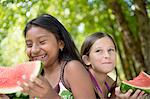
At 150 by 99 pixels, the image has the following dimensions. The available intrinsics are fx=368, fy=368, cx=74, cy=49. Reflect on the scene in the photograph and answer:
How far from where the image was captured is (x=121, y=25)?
26.9 feet

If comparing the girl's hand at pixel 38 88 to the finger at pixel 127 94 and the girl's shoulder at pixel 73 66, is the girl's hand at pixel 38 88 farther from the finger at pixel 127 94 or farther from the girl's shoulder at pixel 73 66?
the finger at pixel 127 94

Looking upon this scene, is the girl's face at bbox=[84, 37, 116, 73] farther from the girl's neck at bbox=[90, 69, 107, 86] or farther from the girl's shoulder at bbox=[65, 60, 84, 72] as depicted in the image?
the girl's shoulder at bbox=[65, 60, 84, 72]

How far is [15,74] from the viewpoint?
3.02 m

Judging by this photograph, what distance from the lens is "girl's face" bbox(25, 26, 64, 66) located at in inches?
109

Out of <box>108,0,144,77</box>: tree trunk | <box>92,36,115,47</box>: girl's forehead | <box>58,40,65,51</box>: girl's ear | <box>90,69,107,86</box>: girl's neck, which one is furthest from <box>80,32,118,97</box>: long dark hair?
<box>108,0,144,77</box>: tree trunk

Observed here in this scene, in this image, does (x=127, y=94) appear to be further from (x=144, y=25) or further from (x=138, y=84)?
(x=144, y=25)

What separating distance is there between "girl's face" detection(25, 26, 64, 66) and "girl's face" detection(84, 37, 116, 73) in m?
0.49

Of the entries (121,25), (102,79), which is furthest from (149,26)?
(102,79)

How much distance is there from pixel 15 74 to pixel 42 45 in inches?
17.0

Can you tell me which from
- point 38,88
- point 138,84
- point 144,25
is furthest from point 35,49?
point 144,25

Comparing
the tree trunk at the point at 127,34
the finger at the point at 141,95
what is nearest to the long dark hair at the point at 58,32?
the finger at the point at 141,95

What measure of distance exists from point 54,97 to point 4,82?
608 millimetres

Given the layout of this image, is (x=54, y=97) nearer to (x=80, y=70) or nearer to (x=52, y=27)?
(x=80, y=70)

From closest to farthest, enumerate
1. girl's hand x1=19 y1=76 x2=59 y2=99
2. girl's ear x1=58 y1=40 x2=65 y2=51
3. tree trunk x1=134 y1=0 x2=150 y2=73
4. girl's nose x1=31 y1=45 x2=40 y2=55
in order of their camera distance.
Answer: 1. girl's hand x1=19 y1=76 x2=59 y2=99
2. girl's nose x1=31 y1=45 x2=40 y2=55
3. girl's ear x1=58 y1=40 x2=65 y2=51
4. tree trunk x1=134 y1=0 x2=150 y2=73
